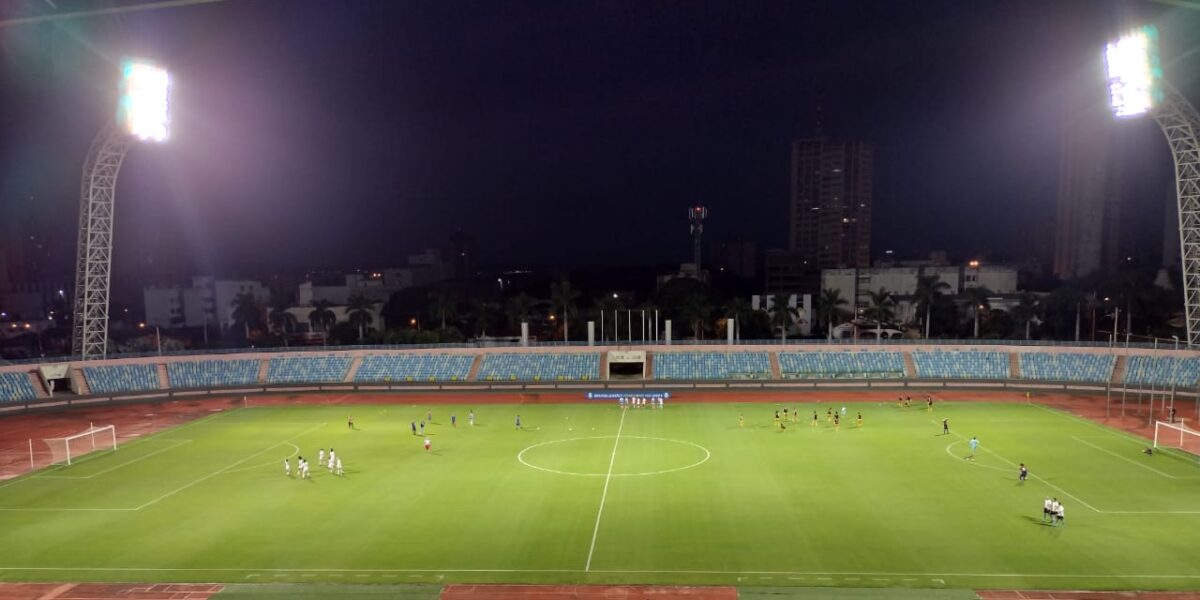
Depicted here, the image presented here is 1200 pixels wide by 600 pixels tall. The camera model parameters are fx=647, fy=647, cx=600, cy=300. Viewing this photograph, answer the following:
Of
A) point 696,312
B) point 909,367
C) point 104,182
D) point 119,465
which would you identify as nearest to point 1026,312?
point 909,367

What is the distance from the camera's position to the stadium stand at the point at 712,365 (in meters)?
63.3

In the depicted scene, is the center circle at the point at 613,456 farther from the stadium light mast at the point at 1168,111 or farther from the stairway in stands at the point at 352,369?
the stadium light mast at the point at 1168,111

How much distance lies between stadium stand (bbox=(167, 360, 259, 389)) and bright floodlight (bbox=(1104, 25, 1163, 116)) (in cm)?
7865

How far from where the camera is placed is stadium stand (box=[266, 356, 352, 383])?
64562 mm

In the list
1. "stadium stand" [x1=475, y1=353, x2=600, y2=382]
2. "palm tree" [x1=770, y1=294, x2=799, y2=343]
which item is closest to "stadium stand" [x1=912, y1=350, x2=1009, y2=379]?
"palm tree" [x1=770, y1=294, x2=799, y2=343]

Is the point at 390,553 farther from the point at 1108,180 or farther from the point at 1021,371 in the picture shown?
the point at 1108,180

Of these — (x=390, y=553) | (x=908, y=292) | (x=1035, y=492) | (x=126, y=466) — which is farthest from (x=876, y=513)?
(x=908, y=292)

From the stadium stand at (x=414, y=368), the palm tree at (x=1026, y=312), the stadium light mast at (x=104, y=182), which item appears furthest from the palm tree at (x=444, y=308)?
the palm tree at (x=1026, y=312)

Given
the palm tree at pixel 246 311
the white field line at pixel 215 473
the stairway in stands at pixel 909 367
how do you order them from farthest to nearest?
the palm tree at pixel 246 311
the stairway in stands at pixel 909 367
the white field line at pixel 215 473

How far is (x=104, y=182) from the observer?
5888cm

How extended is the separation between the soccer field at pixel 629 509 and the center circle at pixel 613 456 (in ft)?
0.73

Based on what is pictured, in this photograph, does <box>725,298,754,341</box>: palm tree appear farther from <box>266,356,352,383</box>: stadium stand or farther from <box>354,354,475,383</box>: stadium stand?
<box>266,356,352,383</box>: stadium stand

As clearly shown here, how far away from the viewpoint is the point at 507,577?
21.7m

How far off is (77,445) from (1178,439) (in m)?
69.0
